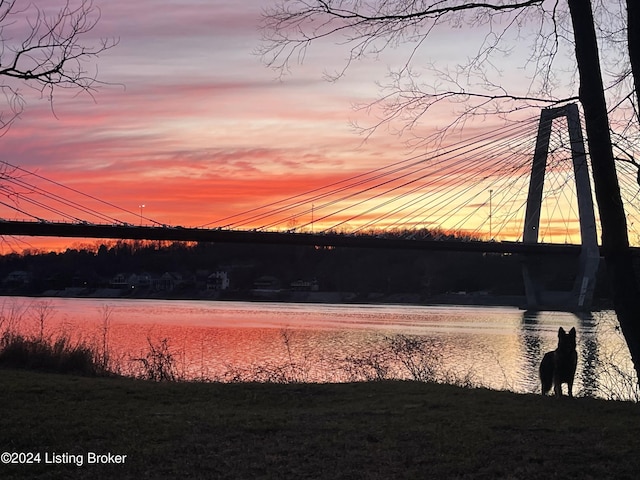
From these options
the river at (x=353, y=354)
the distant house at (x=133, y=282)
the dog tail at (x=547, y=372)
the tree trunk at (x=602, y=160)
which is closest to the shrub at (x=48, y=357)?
the river at (x=353, y=354)

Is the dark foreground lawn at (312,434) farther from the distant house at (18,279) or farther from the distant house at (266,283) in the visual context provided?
the distant house at (266,283)

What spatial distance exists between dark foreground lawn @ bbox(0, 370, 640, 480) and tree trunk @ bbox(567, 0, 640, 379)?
91cm

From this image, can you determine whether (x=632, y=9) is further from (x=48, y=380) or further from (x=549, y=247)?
(x=549, y=247)

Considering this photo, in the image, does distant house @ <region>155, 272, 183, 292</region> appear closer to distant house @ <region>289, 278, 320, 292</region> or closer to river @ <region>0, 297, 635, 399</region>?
distant house @ <region>289, 278, 320, 292</region>

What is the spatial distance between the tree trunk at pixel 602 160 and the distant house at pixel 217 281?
65.8 meters

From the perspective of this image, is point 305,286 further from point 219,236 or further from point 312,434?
point 312,434

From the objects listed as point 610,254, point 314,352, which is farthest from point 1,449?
point 314,352

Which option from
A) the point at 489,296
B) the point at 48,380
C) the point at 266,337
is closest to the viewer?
the point at 48,380

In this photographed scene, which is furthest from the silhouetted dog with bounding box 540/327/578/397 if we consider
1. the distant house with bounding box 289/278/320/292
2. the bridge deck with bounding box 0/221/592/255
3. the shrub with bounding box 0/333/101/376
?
the distant house with bounding box 289/278/320/292

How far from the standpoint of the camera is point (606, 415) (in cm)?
622

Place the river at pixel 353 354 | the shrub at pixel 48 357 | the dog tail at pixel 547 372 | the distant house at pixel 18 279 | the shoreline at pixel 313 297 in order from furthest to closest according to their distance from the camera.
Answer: the shoreline at pixel 313 297, the distant house at pixel 18 279, the river at pixel 353 354, the shrub at pixel 48 357, the dog tail at pixel 547 372

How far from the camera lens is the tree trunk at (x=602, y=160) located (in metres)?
5.18

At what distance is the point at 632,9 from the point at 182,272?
6945cm

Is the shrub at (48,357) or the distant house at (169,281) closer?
the shrub at (48,357)
